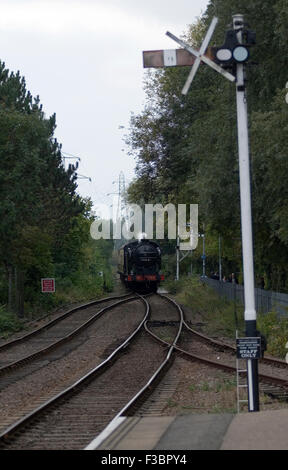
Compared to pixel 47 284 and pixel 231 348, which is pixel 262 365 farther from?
pixel 47 284

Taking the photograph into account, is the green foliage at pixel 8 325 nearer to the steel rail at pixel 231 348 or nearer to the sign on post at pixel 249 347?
the steel rail at pixel 231 348

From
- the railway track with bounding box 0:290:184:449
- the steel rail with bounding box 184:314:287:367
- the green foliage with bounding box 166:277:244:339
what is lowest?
the railway track with bounding box 0:290:184:449

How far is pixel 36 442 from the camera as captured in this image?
10.6m

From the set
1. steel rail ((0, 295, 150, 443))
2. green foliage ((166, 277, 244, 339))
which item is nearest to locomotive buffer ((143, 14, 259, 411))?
steel rail ((0, 295, 150, 443))

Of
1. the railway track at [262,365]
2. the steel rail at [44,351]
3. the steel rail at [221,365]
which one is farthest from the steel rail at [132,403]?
the steel rail at [44,351]

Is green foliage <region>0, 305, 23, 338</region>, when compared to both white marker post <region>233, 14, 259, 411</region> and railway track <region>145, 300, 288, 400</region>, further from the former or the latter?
white marker post <region>233, 14, 259, 411</region>

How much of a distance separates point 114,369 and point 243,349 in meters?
8.32

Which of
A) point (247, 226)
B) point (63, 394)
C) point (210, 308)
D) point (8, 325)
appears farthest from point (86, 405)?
point (210, 308)

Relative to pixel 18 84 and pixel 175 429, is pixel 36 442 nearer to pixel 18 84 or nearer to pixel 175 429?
pixel 175 429

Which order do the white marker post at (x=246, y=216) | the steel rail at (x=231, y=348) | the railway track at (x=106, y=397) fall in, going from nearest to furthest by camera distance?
the railway track at (x=106, y=397)
the white marker post at (x=246, y=216)
the steel rail at (x=231, y=348)

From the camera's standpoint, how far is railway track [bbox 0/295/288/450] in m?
11.0

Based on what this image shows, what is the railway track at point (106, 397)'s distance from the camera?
36.0 ft

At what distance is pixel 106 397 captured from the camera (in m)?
14.7
